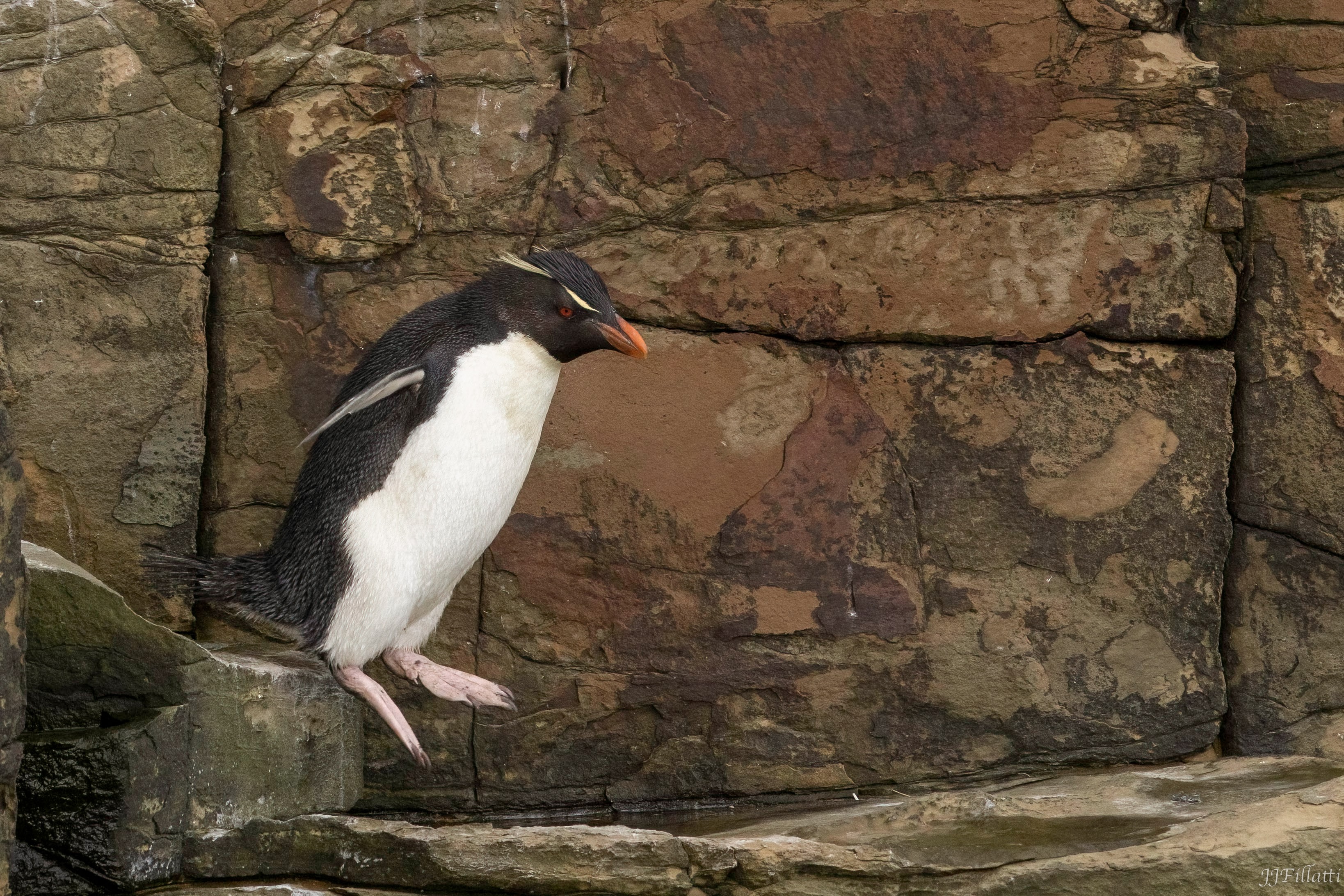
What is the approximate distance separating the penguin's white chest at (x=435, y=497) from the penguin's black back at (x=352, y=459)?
25mm

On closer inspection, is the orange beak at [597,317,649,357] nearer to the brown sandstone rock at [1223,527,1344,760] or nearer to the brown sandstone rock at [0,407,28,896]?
the brown sandstone rock at [0,407,28,896]

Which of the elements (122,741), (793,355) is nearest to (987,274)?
(793,355)

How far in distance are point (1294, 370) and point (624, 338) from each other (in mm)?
1973

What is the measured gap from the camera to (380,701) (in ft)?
12.2

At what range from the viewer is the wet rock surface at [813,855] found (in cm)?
286

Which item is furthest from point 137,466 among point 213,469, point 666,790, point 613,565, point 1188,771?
point 1188,771

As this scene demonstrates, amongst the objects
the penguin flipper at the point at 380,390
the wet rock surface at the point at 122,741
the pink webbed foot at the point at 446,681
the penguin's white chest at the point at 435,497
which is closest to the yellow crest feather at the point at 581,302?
the penguin's white chest at the point at 435,497

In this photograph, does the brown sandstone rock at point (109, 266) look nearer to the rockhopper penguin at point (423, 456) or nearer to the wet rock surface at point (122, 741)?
the rockhopper penguin at point (423, 456)

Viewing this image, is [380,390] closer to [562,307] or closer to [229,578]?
[562,307]

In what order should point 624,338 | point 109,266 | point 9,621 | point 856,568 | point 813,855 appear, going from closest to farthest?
point 9,621, point 813,855, point 624,338, point 109,266, point 856,568

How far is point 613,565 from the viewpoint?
430 centimetres

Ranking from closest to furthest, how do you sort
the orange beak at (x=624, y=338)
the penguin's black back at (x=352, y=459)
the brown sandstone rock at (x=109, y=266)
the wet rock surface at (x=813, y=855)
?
the wet rock surface at (x=813, y=855) < the orange beak at (x=624, y=338) < the penguin's black back at (x=352, y=459) < the brown sandstone rock at (x=109, y=266)

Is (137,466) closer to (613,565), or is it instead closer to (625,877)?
(613,565)

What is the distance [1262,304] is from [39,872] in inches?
136
